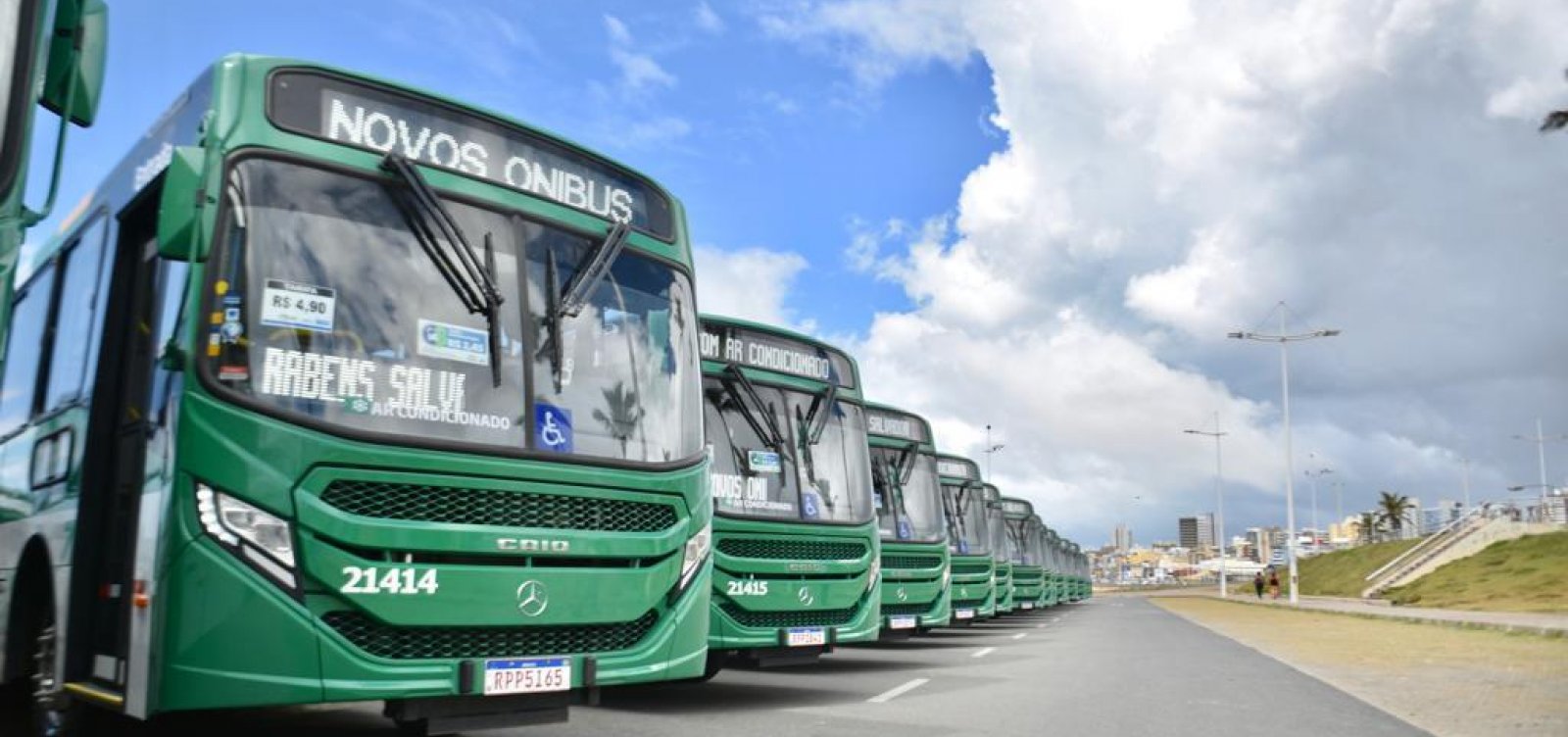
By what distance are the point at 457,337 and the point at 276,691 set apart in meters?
1.73

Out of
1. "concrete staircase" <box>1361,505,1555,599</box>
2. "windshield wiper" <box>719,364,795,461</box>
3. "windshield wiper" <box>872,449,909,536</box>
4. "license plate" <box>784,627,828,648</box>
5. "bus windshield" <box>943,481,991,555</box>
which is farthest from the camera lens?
"concrete staircase" <box>1361,505,1555,599</box>

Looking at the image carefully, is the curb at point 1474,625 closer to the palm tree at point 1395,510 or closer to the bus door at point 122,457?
the bus door at point 122,457

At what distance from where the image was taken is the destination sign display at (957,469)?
2308 centimetres

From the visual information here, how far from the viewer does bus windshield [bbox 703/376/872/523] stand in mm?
11047

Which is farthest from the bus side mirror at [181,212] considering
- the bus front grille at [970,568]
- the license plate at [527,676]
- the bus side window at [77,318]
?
the bus front grille at [970,568]

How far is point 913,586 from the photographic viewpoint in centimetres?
1598

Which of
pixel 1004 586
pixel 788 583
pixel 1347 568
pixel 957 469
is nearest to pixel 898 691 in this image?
pixel 788 583

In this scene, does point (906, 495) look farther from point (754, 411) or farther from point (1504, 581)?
point (1504, 581)

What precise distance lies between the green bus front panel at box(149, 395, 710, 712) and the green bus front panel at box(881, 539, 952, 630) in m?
9.18

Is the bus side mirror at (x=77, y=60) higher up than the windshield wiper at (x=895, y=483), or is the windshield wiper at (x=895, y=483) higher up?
the bus side mirror at (x=77, y=60)

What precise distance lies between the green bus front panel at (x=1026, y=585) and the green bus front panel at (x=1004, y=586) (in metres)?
2.15

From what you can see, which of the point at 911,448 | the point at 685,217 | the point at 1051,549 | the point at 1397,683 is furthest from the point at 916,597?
the point at 1051,549

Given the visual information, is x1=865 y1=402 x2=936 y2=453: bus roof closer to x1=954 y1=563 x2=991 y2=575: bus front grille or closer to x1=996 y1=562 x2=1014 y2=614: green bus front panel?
x1=954 y1=563 x2=991 y2=575: bus front grille

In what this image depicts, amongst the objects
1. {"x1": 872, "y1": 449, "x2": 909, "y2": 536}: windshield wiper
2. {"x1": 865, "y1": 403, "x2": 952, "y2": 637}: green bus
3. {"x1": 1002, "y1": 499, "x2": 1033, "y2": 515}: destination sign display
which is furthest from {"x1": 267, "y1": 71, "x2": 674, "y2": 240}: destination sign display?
{"x1": 1002, "y1": 499, "x2": 1033, "y2": 515}: destination sign display
